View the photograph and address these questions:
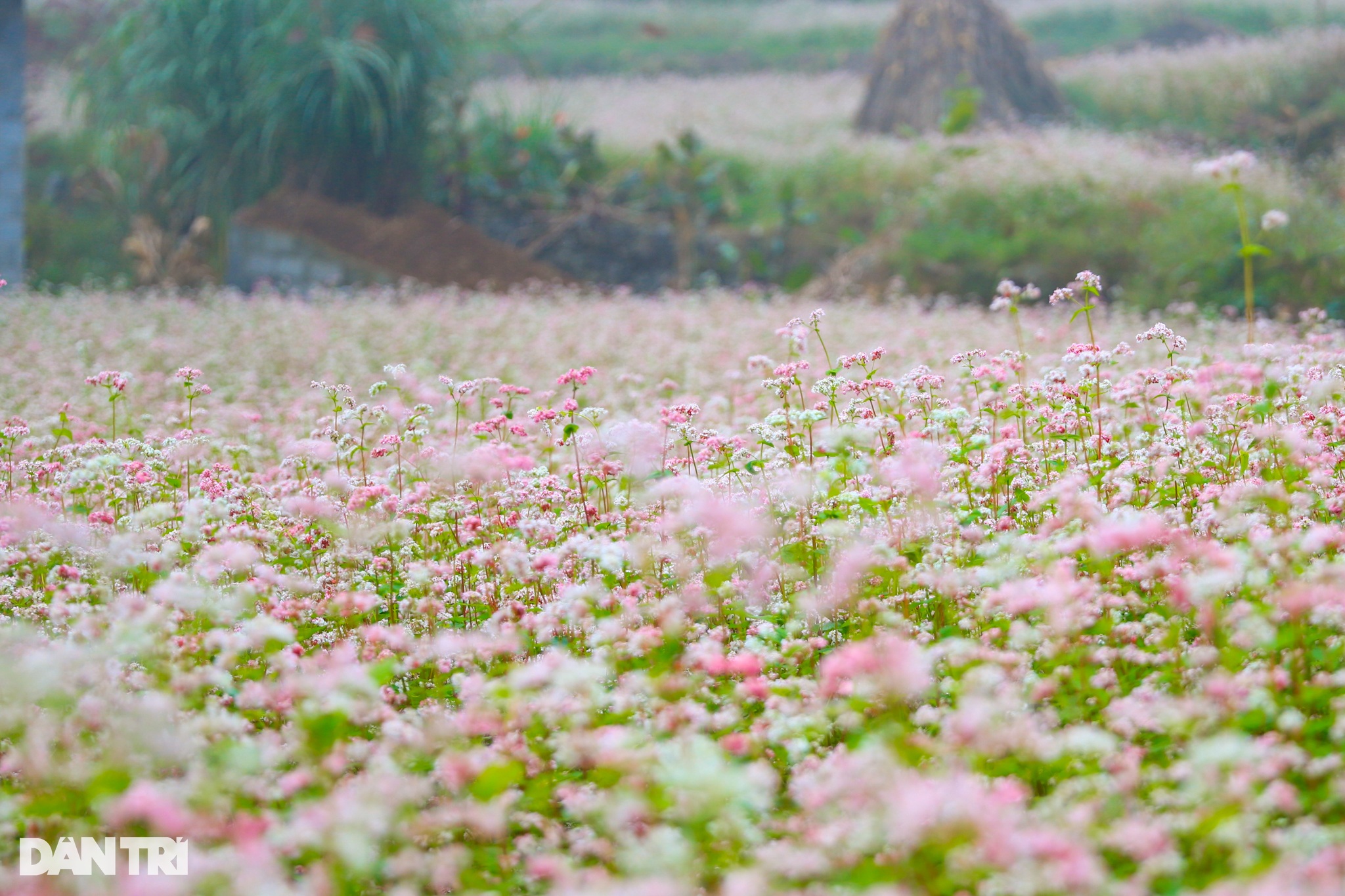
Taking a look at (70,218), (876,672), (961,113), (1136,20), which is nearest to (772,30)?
(1136,20)

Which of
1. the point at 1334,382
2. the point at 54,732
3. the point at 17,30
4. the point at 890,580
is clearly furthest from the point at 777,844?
the point at 17,30

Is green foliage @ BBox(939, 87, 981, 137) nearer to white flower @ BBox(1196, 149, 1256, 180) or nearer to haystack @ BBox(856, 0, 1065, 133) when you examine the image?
haystack @ BBox(856, 0, 1065, 133)

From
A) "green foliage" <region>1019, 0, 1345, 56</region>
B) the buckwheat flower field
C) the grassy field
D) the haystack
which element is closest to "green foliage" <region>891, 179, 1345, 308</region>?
the haystack

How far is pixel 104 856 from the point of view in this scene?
237cm

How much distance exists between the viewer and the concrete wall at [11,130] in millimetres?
9727

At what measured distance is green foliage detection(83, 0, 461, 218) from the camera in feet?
41.7

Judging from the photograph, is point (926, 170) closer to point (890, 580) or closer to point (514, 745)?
point (890, 580)

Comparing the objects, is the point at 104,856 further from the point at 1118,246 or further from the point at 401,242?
the point at 401,242

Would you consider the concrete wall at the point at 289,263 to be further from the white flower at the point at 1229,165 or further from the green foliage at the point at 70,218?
the white flower at the point at 1229,165

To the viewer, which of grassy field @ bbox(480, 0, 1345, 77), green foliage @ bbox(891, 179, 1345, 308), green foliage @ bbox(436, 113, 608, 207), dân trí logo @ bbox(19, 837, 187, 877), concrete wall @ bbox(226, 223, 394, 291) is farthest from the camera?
grassy field @ bbox(480, 0, 1345, 77)

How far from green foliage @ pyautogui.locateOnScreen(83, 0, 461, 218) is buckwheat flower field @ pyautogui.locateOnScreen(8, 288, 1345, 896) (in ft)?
27.5

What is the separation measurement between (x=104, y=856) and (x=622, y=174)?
13.1 metres

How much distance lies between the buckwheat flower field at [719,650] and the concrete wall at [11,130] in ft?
19.5

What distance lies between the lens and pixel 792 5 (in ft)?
114
